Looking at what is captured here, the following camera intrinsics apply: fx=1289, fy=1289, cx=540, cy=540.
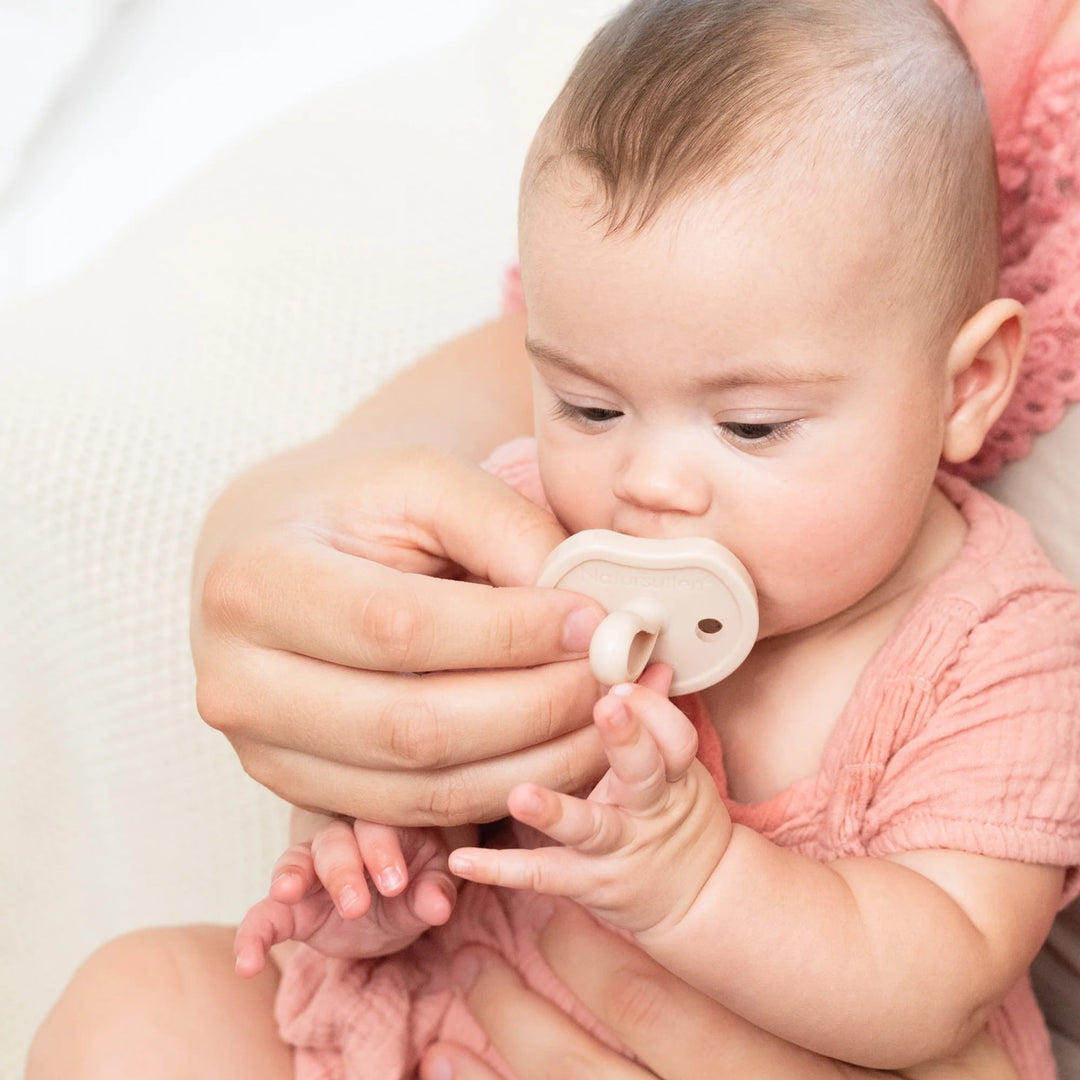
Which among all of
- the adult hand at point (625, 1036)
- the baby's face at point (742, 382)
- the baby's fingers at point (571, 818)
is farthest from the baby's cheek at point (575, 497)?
the adult hand at point (625, 1036)

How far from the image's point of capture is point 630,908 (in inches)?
31.5

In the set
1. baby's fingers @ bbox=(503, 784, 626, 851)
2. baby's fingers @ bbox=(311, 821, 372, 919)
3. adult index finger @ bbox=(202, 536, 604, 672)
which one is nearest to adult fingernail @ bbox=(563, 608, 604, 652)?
adult index finger @ bbox=(202, 536, 604, 672)

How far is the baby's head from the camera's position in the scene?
83 centimetres

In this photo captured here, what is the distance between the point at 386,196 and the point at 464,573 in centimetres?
75

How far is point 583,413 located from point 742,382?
0.12 meters

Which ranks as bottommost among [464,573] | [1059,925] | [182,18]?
[1059,925]

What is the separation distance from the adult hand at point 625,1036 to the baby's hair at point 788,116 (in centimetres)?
52

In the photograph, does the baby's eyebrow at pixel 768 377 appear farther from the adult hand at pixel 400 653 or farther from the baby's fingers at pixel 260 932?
the baby's fingers at pixel 260 932

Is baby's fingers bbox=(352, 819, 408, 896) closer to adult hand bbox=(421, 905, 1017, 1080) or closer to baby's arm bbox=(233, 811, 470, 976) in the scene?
baby's arm bbox=(233, 811, 470, 976)

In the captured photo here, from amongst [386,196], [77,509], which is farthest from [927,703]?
[386,196]

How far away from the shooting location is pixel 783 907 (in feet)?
2.76

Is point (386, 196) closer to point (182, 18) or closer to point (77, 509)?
point (77, 509)

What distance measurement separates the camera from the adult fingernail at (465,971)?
107 cm

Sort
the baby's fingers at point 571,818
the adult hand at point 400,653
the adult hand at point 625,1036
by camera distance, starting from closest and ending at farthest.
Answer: the baby's fingers at point 571,818, the adult hand at point 400,653, the adult hand at point 625,1036
